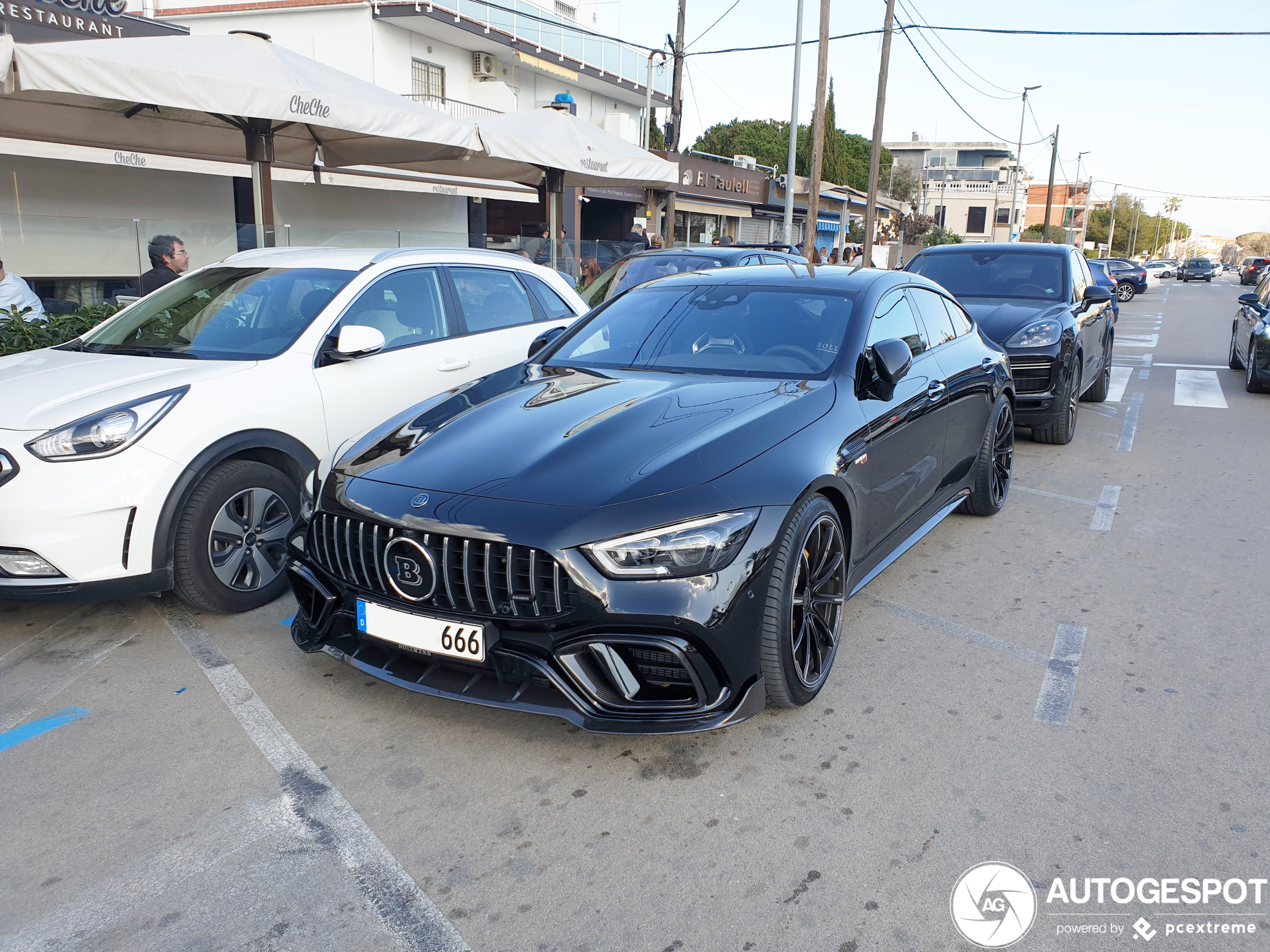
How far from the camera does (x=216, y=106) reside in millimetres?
7070

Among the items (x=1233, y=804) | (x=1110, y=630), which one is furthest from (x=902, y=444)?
(x=1233, y=804)

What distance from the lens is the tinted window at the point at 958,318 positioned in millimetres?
5594

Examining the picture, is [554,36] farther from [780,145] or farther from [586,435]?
[780,145]

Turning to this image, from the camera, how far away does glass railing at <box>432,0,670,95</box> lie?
23750 mm

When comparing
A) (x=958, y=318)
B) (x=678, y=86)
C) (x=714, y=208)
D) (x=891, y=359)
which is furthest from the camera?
(x=714, y=208)

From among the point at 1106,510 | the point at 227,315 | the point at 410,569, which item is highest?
the point at 227,315

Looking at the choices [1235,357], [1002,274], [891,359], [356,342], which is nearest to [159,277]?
[356,342]

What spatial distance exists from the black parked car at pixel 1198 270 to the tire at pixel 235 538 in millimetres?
70100

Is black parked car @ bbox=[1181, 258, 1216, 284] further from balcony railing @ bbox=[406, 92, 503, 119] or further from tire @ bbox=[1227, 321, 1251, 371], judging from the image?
tire @ bbox=[1227, 321, 1251, 371]

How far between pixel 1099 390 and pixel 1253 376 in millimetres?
2116

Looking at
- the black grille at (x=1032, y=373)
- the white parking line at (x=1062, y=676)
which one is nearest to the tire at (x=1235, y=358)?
the black grille at (x=1032, y=373)

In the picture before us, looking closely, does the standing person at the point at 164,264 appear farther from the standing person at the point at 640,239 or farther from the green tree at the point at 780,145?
the green tree at the point at 780,145

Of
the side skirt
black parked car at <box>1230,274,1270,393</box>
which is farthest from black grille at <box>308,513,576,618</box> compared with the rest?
black parked car at <box>1230,274,1270,393</box>

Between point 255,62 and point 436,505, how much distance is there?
6.01 m
